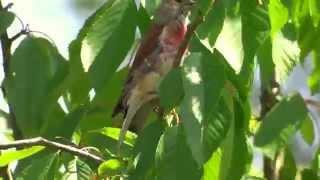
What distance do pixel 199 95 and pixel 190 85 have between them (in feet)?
0.04

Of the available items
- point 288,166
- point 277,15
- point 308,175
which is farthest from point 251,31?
point 288,166

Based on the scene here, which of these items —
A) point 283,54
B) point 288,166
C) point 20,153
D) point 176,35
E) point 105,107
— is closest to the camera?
point 283,54

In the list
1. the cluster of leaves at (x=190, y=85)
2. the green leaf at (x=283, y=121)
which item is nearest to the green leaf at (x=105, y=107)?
the cluster of leaves at (x=190, y=85)

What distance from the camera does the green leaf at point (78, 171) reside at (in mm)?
1128

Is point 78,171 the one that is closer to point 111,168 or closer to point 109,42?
point 111,168

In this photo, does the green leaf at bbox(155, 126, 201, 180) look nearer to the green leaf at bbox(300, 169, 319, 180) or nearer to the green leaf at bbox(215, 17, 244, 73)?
the green leaf at bbox(215, 17, 244, 73)

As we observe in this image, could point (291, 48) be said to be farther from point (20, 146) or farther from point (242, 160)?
point (20, 146)

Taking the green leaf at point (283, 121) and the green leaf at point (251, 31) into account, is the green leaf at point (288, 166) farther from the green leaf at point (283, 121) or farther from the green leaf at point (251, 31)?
the green leaf at point (251, 31)

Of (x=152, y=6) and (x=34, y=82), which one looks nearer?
(x=152, y=6)

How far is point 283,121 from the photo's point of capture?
1.17 meters

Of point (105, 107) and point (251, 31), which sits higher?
point (251, 31)

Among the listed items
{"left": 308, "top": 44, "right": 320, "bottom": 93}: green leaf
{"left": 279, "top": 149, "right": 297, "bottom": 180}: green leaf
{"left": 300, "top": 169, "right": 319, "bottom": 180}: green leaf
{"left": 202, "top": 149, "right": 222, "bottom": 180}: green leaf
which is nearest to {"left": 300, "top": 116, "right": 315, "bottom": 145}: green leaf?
{"left": 279, "top": 149, "right": 297, "bottom": 180}: green leaf

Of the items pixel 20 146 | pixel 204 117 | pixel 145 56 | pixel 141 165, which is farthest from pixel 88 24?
pixel 204 117

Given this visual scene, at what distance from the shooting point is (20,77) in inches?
48.3
